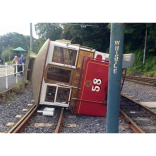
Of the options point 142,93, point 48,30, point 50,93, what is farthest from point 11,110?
point 48,30

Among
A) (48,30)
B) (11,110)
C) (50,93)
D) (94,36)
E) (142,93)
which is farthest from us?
(48,30)

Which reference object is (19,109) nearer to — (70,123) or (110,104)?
(70,123)

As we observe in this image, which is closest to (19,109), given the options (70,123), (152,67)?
(70,123)

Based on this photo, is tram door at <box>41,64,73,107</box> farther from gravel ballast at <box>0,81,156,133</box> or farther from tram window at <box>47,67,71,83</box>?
gravel ballast at <box>0,81,156,133</box>

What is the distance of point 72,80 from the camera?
6.05 metres

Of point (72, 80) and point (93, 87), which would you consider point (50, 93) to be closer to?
point (72, 80)

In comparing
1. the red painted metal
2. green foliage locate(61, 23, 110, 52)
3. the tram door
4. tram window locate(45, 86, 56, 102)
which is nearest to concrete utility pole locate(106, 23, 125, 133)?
the red painted metal

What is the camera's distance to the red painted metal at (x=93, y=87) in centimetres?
576

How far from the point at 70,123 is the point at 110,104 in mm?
3052

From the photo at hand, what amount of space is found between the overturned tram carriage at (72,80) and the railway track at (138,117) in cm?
107

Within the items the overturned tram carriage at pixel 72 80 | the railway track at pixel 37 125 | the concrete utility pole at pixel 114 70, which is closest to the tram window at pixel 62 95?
the overturned tram carriage at pixel 72 80

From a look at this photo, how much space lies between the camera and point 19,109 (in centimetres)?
688

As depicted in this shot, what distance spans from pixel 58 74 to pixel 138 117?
3236mm

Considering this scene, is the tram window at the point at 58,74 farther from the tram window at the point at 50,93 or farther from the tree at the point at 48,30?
the tree at the point at 48,30
